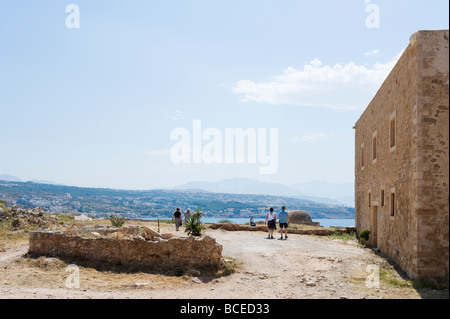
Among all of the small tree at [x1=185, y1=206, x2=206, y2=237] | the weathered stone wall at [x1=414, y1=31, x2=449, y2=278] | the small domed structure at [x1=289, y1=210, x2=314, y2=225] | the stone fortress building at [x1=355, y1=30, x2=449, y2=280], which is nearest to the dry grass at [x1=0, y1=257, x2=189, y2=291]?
the small tree at [x1=185, y1=206, x2=206, y2=237]

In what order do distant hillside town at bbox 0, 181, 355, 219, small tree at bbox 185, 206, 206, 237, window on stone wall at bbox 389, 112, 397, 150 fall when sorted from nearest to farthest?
window on stone wall at bbox 389, 112, 397, 150
small tree at bbox 185, 206, 206, 237
distant hillside town at bbox 0, 181, 355, 219

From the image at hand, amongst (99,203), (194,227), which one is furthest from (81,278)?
(99,203)

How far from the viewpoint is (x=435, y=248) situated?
33.2 feet

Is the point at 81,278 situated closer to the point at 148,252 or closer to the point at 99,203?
the point at 148,252

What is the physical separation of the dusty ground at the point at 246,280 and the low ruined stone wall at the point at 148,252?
0.59 m

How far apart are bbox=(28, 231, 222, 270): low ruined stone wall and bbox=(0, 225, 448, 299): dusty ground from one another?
591mm

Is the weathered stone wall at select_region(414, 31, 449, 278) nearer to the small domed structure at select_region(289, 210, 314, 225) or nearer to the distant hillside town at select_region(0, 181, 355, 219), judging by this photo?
the small domed structure at select_region(289, 210, 314, 225)

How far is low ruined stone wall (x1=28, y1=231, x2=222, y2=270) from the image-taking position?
12.6 metres

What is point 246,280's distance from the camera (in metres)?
11.6
